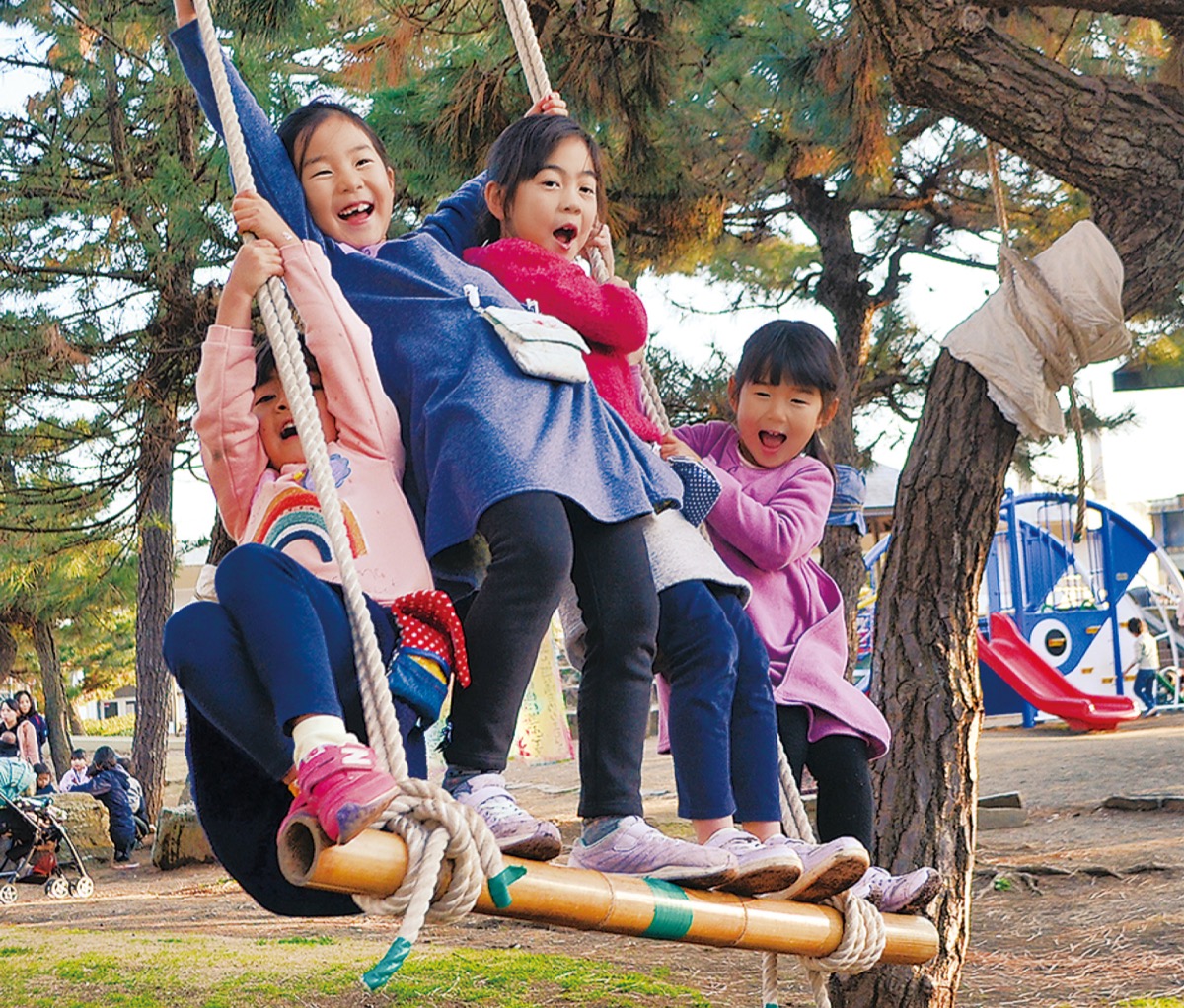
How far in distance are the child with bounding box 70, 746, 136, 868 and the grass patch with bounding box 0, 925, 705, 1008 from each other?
4.25 meters

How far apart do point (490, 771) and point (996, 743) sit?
1111cm

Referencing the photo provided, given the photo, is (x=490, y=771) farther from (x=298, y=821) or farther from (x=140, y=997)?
(x=140, y=997)

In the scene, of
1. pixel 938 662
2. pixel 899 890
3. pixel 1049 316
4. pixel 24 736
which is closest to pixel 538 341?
pixel 899 890

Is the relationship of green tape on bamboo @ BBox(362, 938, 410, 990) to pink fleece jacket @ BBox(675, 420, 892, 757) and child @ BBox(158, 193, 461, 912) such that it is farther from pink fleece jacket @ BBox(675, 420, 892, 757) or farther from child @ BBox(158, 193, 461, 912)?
pink fleece jacket @ BBox(675, 420, 892, 757)

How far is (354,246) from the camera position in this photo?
2164mm

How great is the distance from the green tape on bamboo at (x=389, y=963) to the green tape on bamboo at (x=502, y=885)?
0.40 ft

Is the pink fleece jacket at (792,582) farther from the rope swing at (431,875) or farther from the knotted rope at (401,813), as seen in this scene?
the knotted rope at (401,813)

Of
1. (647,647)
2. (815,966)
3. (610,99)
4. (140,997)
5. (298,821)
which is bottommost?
(140,997)

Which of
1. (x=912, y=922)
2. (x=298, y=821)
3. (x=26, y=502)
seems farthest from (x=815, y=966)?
(x=26, y=502)

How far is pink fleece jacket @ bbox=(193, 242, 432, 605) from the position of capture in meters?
1.88

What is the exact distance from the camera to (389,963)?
1.53m

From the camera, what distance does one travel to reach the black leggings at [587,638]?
6.01 ft

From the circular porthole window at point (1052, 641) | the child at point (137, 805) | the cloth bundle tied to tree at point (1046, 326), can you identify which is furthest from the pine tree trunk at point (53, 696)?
the cloth bundle tied to tree at point (1046, 326)

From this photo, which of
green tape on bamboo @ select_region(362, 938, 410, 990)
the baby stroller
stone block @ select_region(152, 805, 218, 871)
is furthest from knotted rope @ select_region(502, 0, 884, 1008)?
Answer: stone block @ select_region(152, 805, 218, 871)
